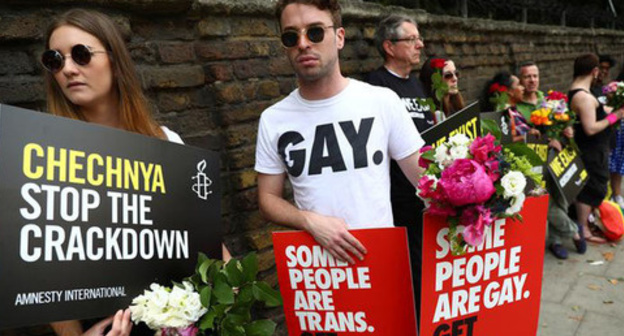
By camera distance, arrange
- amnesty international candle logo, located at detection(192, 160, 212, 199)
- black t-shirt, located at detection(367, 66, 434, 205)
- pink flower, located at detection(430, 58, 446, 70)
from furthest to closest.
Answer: pink flower, located at detection(430, 58, 446, 70)
black t-shirt, located at detection(367, 66, 434, 205)
amnesty international candle logo, located at detection(192, 160, 212, 199)

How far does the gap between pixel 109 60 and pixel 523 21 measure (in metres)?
7.95

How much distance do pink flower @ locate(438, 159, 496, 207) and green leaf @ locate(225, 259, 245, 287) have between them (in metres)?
0.72

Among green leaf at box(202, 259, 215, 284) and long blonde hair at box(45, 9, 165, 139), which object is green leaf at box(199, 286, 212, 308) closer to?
green leaf at box(202, 259, 215, 284)

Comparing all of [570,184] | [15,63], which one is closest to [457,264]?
[15,63]

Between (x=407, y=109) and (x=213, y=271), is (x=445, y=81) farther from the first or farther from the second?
(x=213, y=271)

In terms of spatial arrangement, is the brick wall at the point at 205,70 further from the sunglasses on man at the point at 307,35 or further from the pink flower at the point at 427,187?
the pink flower at the point at 427,187

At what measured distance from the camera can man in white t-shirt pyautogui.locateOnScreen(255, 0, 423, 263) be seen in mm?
1979

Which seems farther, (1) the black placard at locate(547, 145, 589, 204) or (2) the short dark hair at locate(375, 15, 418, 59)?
(1) the black placard at locate(547, 145, 589, 204)

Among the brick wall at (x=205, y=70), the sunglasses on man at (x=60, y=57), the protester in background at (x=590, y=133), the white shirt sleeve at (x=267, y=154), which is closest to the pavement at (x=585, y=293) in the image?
the protester in background at (x=590, y=133)

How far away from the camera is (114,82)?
175 cm

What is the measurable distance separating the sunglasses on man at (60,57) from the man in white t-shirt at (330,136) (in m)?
0.73

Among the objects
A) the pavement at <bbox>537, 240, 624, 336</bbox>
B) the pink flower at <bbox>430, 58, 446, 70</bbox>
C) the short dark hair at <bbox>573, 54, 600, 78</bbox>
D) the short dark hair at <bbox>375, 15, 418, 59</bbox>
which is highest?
the short dark hair at <bbox>375, 15, 418, 59</bbox>

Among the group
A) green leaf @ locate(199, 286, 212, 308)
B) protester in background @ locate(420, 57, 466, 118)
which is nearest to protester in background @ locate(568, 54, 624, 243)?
protester in background @ locate(420, 57, 466, 118)

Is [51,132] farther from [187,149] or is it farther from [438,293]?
[438,293]
